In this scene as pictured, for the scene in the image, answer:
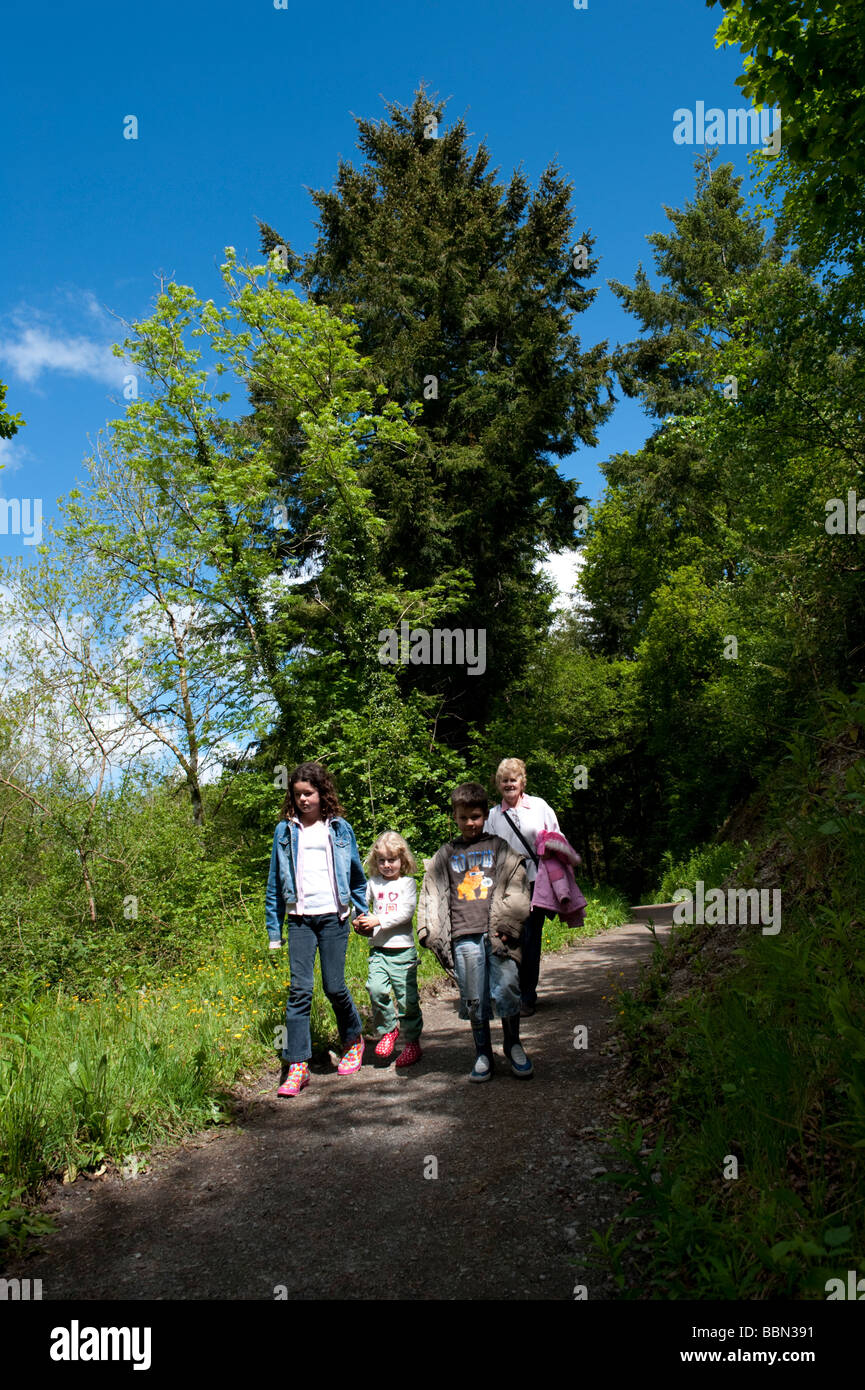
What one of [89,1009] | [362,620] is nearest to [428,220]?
[362,620]

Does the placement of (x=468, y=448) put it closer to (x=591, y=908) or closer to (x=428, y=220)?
(x=428, y=220)

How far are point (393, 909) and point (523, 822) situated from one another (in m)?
1.21

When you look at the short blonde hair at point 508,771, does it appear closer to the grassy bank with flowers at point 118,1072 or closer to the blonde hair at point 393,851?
the blonde hair at point 393,851

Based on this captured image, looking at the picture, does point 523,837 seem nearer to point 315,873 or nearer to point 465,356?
point 315,873

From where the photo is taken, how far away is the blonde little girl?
5.51 meters

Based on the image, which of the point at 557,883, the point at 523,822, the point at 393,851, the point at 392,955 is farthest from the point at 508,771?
the point at 392,955

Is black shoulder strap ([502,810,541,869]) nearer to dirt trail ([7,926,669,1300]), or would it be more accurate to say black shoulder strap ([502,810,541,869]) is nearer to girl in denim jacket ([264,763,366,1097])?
girl in denim jacket ([264,763,366,1097])

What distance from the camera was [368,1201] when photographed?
11.3 feet

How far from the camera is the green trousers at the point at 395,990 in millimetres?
5527

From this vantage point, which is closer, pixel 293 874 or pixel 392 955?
pixel 293 874

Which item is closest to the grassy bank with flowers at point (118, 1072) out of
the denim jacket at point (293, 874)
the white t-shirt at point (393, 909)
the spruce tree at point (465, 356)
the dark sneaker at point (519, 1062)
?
the denim jacket at point (293, 874)

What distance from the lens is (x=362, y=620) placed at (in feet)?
45.5

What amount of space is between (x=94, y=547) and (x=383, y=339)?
845 centimetres

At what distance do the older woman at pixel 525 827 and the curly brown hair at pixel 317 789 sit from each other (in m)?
1.21
